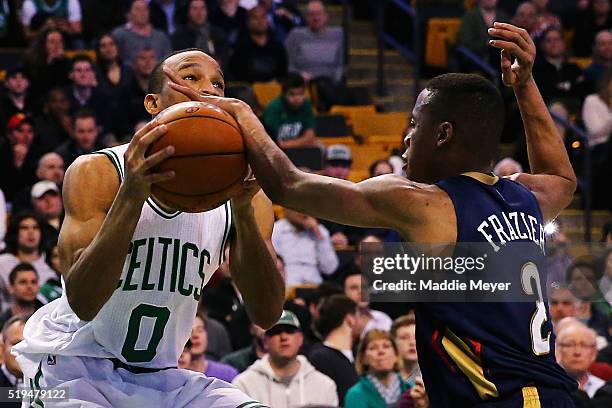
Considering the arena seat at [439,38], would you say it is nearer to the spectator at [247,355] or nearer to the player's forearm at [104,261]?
the spectator at [247,355]

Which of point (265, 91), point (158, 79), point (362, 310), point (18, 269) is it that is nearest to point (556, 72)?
point (265, 91)

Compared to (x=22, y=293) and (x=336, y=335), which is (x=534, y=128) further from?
(x=22, y=293)

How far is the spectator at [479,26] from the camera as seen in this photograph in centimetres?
1409

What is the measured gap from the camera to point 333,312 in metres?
9.02

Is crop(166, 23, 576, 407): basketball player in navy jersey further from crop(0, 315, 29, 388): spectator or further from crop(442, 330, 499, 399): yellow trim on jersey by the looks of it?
crop(0, 315, 29, 388): spectator

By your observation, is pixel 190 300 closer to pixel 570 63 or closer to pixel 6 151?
pixel 6 151

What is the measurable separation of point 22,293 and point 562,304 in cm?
410

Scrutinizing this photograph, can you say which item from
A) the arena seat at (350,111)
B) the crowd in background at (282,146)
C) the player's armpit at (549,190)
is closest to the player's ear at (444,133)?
the player's armpit at (549,190)

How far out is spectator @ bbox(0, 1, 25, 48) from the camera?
13.0 m

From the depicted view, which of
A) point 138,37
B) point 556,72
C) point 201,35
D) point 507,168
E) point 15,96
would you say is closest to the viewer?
point 507,168

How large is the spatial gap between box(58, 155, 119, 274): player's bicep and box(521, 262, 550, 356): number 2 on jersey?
5.36 ft

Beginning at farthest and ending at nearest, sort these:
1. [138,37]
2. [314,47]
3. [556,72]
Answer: [314,47] → [556,72] → [138,37]

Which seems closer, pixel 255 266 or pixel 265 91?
pixel 255 266

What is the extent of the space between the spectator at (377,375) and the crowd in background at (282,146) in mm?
12
